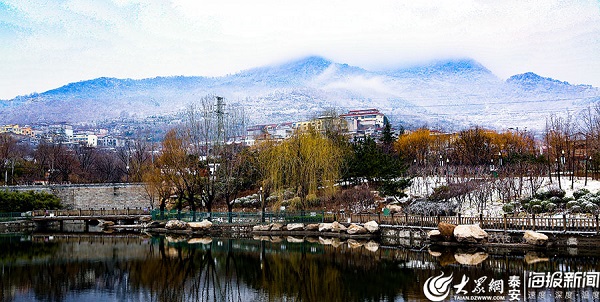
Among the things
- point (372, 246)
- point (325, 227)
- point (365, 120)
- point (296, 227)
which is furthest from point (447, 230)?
point (365, 120)

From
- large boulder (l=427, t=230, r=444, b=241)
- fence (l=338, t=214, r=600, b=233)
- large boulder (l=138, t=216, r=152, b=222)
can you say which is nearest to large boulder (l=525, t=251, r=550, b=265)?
fence (l=338, t=214, r=600, b=233)

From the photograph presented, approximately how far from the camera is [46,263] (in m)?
22.2

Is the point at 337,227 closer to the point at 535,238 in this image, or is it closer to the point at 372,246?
the point at 372,246

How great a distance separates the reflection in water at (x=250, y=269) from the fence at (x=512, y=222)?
1294mm

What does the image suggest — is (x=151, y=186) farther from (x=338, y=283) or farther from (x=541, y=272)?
(x=541, y=272)

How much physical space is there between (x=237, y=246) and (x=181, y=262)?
520cm

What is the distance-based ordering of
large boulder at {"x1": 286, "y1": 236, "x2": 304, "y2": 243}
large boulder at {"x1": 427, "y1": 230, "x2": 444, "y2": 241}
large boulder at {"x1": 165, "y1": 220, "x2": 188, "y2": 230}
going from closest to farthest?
1. large boulder at {"x1": 427, "y1": 230, "x2": 444, "y2": 241}
2. large boulder at {"x1": 286, "y1": 236, "x2": 304, "y2": 243}
3. large boulder at {"x1": 165, "y1": 220, "x2": 188, "y2": 230}

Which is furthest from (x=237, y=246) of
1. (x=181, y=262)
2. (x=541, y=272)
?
(x=541, y=272)

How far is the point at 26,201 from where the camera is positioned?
130 ft

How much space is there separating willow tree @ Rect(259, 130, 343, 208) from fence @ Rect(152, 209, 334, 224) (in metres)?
1.97

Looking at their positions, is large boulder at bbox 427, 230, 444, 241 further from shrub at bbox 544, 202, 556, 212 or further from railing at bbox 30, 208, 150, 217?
railing at bbox 30, 208, 150, 217

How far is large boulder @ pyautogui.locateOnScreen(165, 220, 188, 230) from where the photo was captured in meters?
33.1

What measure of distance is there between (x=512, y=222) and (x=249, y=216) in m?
14.9

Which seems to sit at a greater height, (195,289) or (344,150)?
(344,150)
